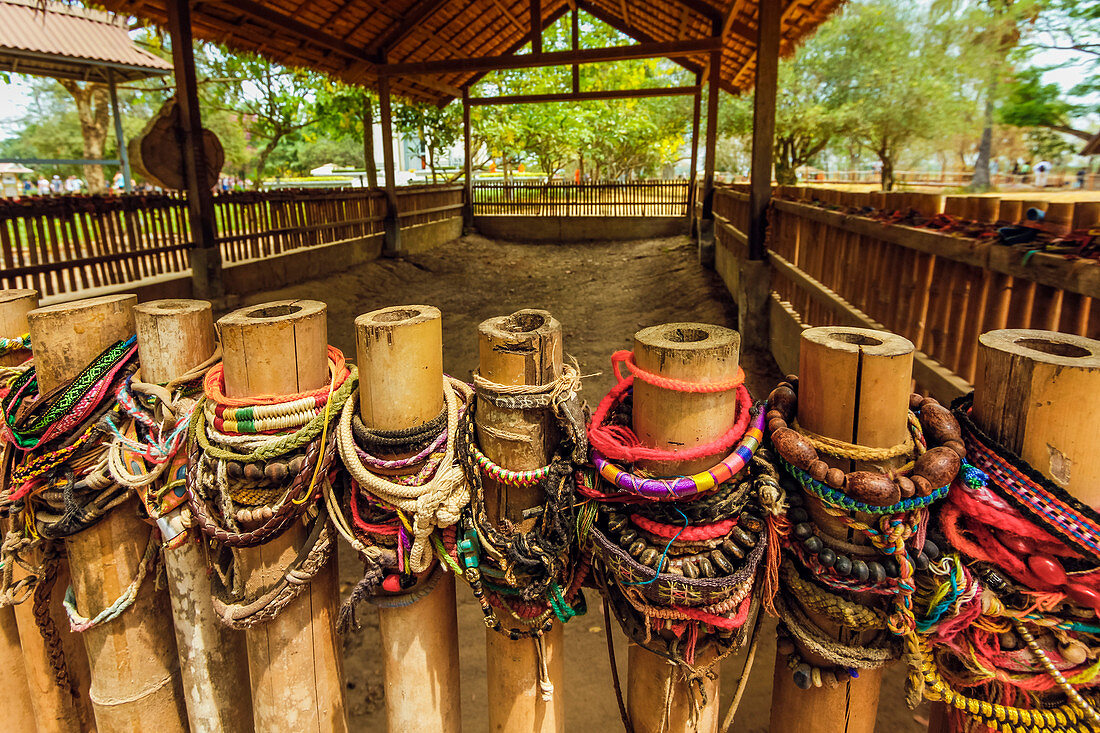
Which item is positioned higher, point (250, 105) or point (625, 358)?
point (250, 105)

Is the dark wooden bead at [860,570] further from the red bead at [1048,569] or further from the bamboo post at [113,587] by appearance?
→ the bamboo post at [113,587]

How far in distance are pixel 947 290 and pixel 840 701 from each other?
88.1 inches

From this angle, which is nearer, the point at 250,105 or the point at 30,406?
the point at 30,406

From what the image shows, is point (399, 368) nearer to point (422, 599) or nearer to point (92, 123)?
point (422, 599)

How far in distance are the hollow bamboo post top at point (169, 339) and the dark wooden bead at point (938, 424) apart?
163 centimetres

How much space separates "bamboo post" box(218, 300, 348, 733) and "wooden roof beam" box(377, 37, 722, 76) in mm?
9211

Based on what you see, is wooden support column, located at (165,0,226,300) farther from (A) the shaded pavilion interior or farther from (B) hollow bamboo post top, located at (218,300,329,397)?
(B) hollow bamboo post top, located at (218,300,329,397)

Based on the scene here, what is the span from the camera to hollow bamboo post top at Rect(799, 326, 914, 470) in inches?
43.6

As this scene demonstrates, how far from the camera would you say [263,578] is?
1467 mm

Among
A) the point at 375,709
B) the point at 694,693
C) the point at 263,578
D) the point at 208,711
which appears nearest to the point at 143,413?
the point at 263,578

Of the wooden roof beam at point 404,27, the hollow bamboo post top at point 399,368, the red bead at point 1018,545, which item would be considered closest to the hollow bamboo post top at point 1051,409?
the red bead at point 1018,545

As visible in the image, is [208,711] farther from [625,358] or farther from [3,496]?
[625,358]

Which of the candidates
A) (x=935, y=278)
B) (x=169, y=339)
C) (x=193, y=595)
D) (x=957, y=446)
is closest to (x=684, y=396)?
(x=957, y=446)

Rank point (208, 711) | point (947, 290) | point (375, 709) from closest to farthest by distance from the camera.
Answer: point (208, 711)
point (375, 709)
point (947, 290)
